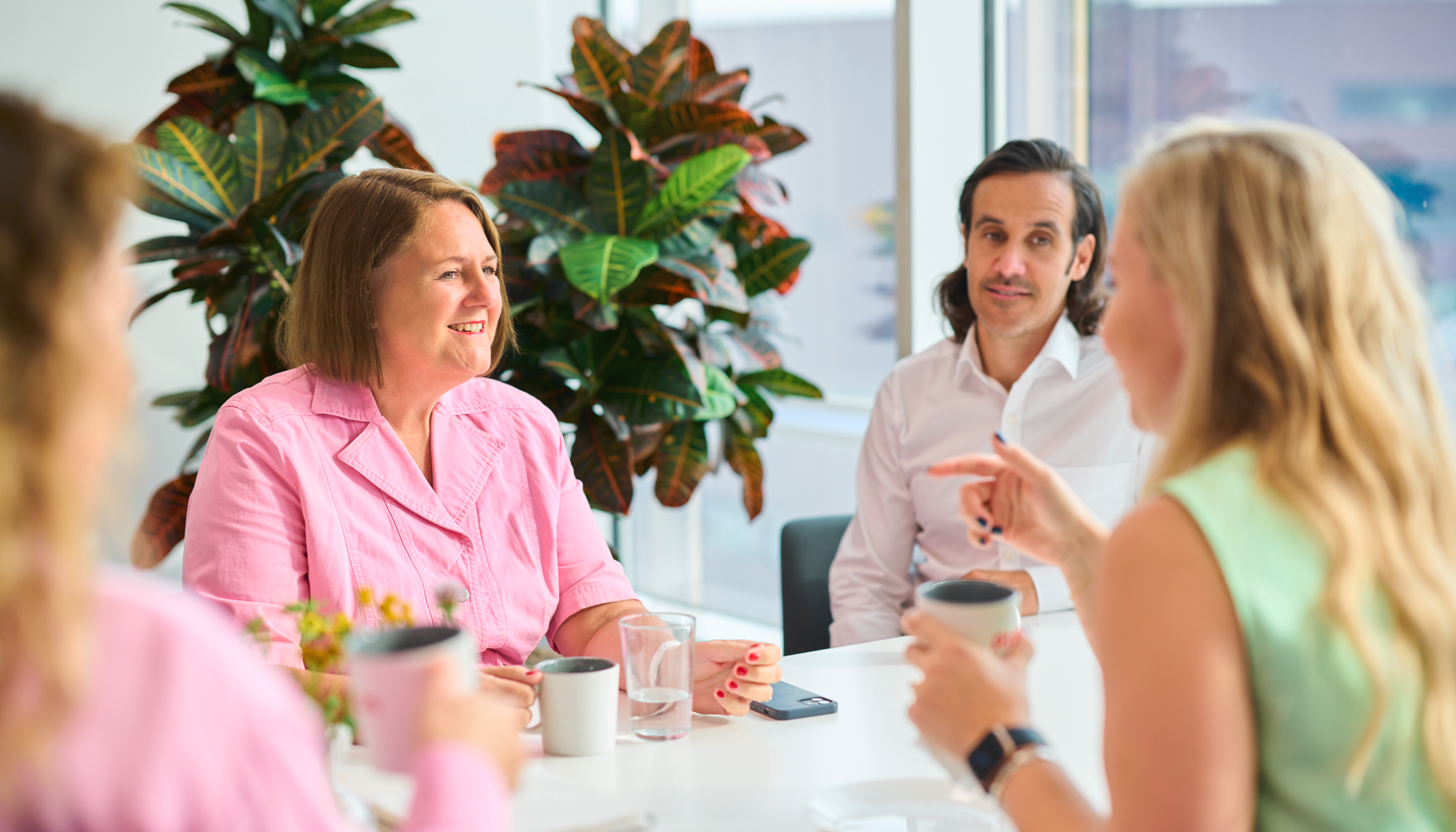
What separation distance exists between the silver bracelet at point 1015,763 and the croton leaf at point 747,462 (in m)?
2.37

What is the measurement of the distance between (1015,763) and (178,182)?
242cm

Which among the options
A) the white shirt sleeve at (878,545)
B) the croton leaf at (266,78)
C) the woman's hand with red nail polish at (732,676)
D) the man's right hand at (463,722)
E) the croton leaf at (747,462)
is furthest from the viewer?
the croton leaf at (747,462)

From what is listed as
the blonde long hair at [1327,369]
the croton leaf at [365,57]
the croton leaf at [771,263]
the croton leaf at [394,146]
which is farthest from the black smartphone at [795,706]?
the croton leaf at [365,57]

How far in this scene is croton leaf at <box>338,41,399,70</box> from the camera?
318 cm

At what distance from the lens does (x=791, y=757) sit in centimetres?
141

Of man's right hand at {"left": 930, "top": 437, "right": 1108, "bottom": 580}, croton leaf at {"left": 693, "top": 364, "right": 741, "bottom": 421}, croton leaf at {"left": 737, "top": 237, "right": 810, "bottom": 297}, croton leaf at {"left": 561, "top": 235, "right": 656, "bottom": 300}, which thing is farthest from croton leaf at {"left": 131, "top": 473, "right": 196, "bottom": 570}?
man's right hand at {"left": 930, "top": 437, "right": 1108, "bottom": 580}

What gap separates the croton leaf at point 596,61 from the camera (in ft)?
10.4

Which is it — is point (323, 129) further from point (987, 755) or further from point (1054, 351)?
point (987, 755)

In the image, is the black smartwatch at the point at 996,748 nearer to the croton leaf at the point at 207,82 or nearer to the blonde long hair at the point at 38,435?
the blonde long hair at the point at 38,435

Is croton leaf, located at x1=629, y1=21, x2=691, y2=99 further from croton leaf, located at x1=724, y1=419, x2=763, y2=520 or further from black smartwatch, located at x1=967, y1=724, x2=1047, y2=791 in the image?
black smartwatch, located at x1=967, y1=724, x2=1047, y2=791

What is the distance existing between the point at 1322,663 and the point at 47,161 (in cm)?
91

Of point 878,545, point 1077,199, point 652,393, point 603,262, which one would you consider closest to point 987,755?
point 878,545

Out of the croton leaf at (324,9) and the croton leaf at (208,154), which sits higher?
the croton leaf at (324,9)

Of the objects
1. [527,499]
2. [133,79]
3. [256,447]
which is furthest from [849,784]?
[133,79]
